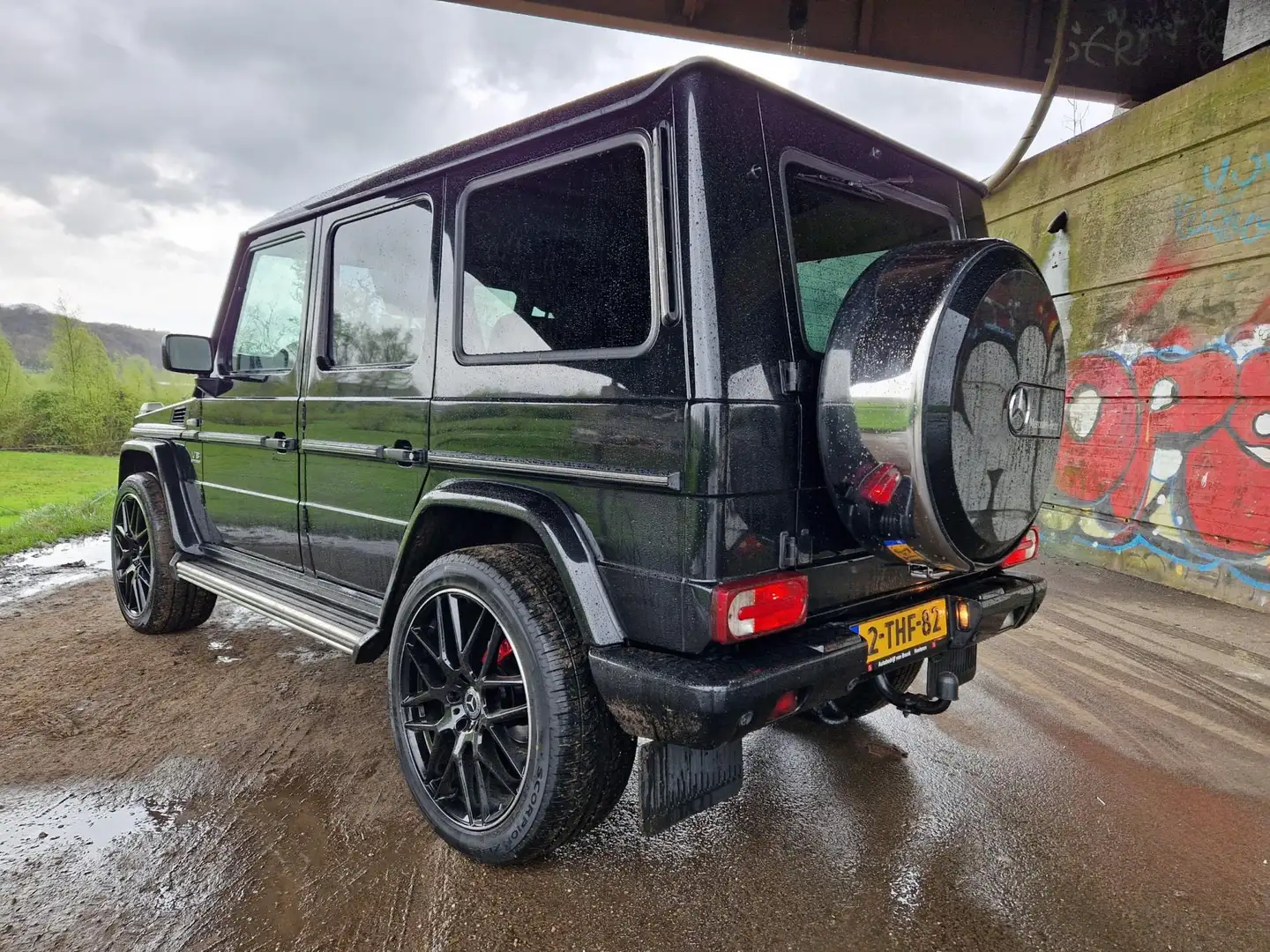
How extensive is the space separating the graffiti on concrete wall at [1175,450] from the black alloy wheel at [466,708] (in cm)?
516

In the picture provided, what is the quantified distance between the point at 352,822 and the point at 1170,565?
578cm

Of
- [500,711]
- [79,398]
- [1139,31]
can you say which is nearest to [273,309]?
[500,711]

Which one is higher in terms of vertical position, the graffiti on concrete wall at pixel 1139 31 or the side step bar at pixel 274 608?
the graffiti on concrete wall at pixel 1139 31

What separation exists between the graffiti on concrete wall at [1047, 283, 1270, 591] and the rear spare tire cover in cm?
409

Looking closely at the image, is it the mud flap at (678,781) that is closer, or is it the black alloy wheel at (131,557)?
the mud flap at (678,781)

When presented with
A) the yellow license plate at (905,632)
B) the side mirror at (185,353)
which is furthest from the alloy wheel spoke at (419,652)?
the side mirror at (185,353)

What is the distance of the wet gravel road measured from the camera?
1938mm

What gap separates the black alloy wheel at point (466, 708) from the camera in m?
2.15

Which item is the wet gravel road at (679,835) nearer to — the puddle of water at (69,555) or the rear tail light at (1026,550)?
the rear tail light at (1026,550)

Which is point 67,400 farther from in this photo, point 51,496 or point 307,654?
point 307,654

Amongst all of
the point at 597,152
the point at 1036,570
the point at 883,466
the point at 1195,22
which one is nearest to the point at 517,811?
the point at 883,466

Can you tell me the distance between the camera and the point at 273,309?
11.4 ft

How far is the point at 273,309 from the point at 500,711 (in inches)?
92.8

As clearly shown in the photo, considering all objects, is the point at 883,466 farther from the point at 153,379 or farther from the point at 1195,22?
the point at 153,379
